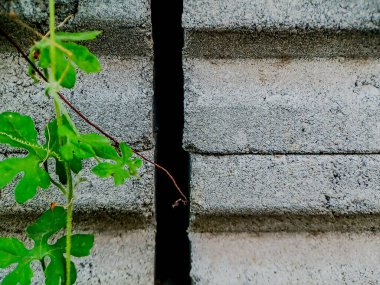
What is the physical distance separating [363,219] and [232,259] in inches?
10.5

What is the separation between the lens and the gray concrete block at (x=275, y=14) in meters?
0.76

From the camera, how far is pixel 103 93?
78cm

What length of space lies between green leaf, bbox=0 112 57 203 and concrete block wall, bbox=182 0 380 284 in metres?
0.27

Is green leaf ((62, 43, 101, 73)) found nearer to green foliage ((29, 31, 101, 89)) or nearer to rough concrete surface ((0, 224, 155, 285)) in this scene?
green foliage ((29, 31, 101, 89))

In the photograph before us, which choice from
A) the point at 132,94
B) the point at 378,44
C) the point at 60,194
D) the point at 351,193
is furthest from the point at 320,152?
the point at 60,194

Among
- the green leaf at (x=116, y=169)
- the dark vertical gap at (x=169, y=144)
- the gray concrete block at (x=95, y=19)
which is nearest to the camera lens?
the green leaf at (x=116, y=169)

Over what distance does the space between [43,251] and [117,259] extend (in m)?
0.19

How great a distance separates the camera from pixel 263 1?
0.77 m

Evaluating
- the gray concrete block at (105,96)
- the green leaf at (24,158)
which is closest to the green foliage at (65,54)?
the green leaf at (24,158)

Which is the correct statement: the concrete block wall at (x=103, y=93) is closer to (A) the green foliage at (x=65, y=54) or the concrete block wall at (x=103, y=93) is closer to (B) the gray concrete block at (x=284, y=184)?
(B) the gray concrete block at (x=284, y=184)

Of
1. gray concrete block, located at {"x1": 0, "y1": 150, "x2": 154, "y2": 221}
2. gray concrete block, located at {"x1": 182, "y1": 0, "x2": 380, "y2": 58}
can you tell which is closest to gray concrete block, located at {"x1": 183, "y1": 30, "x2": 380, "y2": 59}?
gray concrete block, located at {"x1": 182, "y1": 0, "x2": 380, "y2": 58}

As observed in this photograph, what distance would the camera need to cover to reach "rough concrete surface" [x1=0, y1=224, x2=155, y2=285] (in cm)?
82

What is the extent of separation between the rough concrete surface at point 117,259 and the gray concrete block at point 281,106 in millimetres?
210

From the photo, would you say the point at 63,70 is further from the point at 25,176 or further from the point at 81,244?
the point at 81,244
